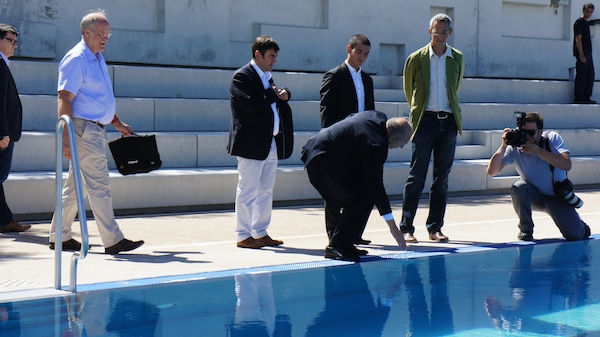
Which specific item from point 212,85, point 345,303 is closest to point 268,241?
point 345,303

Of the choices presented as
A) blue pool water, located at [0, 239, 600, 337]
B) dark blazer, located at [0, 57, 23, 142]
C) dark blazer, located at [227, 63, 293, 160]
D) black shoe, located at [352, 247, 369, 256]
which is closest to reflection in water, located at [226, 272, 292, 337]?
blue pool water, located at [0, 239, 600, 337]

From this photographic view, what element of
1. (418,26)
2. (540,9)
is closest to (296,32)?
(418,26)

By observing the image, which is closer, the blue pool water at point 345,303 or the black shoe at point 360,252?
the blue pool water at point 345,303

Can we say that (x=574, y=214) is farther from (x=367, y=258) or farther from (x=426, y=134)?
(x=367, y=258)

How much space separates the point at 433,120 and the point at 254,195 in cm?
173

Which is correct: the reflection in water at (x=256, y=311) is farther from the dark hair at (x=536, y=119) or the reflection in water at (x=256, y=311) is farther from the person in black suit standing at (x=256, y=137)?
the dark hair at (x=536, y=119)

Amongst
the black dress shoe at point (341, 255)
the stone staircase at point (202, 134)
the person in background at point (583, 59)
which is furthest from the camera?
the person in background at point (583, 59)

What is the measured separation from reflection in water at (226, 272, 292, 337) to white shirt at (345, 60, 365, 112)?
6.90 ft

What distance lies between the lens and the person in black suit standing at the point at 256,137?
25.5 ft

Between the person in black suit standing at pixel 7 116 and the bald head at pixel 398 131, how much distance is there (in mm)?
3542

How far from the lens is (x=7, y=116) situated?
8453 mm

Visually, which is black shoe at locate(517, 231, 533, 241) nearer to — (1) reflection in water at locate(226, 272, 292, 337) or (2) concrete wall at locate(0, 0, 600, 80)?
(1) reflection in water at locate(226, 272, 292, 337)

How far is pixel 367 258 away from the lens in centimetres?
745

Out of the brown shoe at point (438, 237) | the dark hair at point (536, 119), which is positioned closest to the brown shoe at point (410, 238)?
the brown shoe at point (438, 237)
